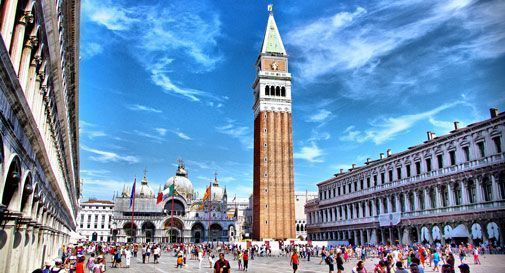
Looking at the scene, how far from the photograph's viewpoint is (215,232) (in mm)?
85375

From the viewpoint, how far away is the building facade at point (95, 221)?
94.2m

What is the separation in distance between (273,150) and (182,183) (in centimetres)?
3955

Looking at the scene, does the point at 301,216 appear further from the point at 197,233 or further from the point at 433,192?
the point at 433,192

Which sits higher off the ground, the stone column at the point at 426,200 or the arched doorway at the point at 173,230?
the stone column at the point at 426,200

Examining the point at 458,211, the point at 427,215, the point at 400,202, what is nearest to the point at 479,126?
the point at 458,211

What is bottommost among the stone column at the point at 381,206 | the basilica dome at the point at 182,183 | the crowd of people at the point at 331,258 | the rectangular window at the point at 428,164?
the crowd of people at the point at 331,258

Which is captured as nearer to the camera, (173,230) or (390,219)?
(390,219)

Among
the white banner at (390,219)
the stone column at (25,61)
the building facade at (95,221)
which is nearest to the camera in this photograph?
the stone column at (25,61)

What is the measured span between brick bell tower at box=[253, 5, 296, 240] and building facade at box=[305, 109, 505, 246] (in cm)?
798

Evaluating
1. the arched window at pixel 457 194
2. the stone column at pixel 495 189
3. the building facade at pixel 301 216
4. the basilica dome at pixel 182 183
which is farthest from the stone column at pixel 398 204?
the basilica dome at pixel 182 183

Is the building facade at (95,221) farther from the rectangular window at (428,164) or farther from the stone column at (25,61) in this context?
the stone column at (25,61)

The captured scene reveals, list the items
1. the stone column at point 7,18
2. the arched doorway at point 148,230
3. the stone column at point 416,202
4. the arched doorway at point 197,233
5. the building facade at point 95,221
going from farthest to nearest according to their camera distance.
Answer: the building facade at point 95,221 < the arched doorway at point 197,233 < the arched doorway at point 148,230 < the stone column at point 416,202 < the stone column at point 7,18

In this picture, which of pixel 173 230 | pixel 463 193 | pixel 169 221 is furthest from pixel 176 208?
pixel 463 193

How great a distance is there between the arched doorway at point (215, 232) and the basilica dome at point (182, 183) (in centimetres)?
1004
